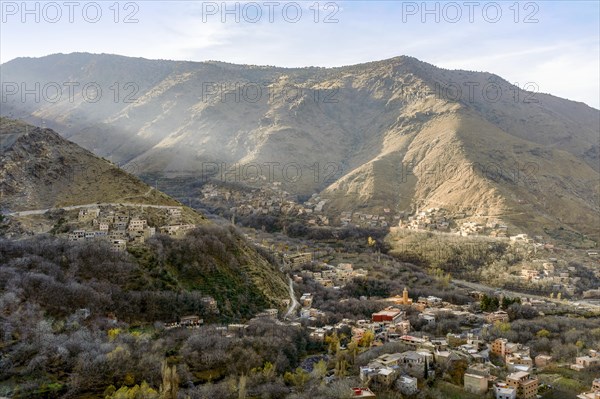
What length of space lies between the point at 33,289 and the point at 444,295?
33.5 metres

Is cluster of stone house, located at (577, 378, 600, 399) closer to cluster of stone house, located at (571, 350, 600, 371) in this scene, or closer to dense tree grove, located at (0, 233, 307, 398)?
cluster of stone house, located at (571, 350, 600, 371)

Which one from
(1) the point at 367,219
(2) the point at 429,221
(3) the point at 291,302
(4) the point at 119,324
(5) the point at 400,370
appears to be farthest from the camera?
(1) the point at 367,219

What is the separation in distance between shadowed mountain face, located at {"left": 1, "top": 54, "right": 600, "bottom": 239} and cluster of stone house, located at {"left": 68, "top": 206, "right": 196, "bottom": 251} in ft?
155

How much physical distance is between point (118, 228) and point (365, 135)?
103m

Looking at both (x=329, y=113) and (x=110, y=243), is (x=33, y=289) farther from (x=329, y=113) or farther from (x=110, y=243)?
(x=329, y=113)

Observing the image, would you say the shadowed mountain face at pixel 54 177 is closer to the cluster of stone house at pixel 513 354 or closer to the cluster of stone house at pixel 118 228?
the cluster of stone house at pixel 118 228

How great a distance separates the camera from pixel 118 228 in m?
41.1

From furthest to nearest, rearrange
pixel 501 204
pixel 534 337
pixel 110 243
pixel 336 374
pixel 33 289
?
pixel 501 204
pixel 110 243
pixel 534 337
pixel 33 289
pixel 336 374

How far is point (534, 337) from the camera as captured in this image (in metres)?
35.8

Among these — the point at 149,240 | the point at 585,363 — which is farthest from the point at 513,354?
the point at 149,240

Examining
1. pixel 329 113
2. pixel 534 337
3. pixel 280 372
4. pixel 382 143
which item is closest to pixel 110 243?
pixel 280 372

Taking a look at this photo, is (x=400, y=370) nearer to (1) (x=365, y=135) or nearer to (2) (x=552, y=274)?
(2) (x=552, y=274)

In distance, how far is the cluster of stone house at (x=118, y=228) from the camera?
1539 inches

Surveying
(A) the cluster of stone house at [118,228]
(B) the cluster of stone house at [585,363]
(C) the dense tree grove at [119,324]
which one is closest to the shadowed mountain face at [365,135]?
(B) the cluster of stone house at [585,363]
